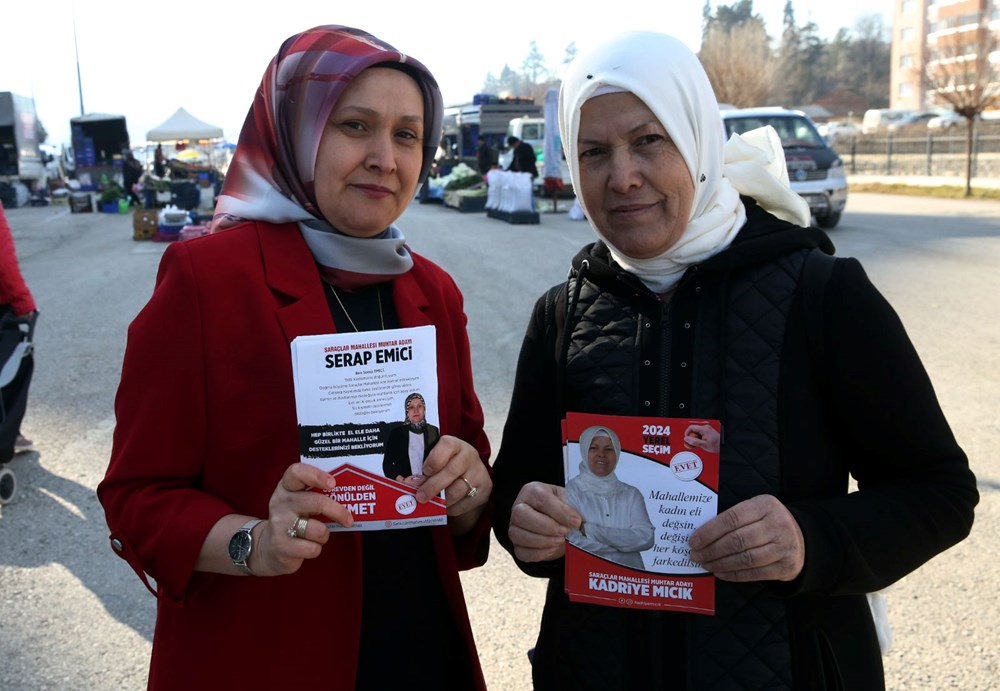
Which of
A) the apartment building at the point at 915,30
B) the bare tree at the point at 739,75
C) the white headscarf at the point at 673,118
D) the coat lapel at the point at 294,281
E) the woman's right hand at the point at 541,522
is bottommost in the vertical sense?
the woman's right hand at the point at 541,522

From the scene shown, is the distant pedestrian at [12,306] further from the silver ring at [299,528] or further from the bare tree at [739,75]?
the bare tree at [739,75]

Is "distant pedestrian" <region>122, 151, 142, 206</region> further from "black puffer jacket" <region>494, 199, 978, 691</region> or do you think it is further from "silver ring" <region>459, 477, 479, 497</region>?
"black puffer jacket" <region>494, 199, 978, 691</region>

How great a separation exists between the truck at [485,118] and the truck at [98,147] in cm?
1361

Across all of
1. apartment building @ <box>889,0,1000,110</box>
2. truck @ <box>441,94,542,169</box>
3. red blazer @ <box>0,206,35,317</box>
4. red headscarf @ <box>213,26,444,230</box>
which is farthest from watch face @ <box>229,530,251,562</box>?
apartment building @ <box>889,0,1000,110</box>

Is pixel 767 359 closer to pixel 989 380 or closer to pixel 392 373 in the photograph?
pixel 392 373

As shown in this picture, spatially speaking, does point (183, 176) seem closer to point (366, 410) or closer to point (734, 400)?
point (366, 410)

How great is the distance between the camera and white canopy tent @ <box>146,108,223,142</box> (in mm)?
32531

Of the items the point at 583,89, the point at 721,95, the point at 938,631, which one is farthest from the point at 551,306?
the point at 721,95

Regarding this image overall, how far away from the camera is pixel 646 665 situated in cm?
174

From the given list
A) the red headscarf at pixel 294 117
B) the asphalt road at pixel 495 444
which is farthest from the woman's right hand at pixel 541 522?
the asphalt road at pixel 495 444

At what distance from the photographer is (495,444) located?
5.66 meters

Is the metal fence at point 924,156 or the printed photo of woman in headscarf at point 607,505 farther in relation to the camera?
the metal fence at point 924,156

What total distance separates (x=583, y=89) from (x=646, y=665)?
1196mm

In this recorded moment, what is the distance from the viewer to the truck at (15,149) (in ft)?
104
